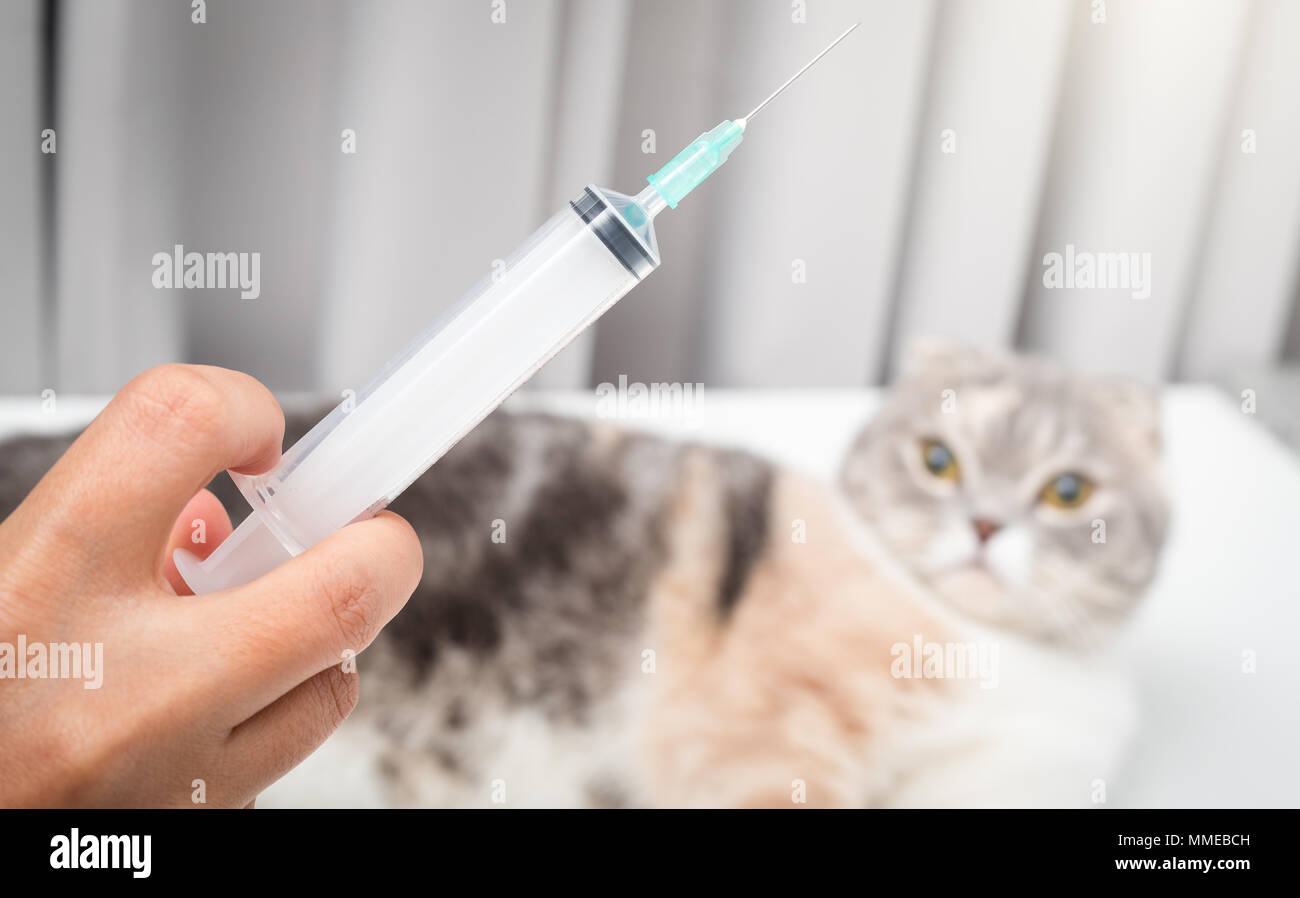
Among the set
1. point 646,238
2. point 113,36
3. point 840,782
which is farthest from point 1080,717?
point 113,36

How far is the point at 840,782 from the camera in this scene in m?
0.86

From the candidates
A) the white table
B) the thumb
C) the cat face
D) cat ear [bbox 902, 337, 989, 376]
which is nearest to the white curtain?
the white table

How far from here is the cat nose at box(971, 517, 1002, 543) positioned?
3.00ft

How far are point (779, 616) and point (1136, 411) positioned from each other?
0.41 meters

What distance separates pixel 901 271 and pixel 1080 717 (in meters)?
0.98

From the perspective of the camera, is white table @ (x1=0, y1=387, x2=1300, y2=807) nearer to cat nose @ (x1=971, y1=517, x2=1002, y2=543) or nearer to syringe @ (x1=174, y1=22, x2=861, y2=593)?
cat nose @ (x1=971, y1=517, x2=1002, y2=543)

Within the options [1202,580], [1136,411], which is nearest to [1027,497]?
[1136,411]

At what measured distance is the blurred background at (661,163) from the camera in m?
1.31

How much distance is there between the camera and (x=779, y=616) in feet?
3.21

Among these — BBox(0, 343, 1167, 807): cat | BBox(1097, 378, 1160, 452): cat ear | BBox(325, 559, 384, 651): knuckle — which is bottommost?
BBox(0, 343, 1167, 807): cat

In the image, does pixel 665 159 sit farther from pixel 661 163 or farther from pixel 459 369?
pixel 459 369

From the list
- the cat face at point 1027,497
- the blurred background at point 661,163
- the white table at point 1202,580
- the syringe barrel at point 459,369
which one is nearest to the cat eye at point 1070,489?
the cat face at point 1027,497

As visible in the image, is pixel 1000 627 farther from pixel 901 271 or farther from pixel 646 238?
pixel 901 271

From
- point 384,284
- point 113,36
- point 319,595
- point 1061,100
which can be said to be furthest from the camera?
point 1061,100
